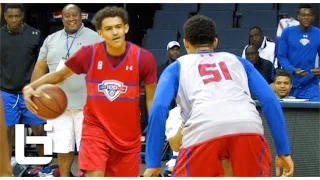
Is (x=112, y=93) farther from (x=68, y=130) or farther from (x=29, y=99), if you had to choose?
(x=68, y=130)

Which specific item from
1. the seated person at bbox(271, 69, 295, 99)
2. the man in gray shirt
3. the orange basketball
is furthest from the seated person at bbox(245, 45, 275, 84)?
the orange basketball

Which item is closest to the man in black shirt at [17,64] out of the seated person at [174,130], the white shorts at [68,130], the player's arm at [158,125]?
the white shorts at [68,130]

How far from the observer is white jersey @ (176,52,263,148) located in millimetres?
5176

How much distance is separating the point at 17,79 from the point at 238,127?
16.5 feet

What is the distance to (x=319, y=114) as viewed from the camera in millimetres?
7883

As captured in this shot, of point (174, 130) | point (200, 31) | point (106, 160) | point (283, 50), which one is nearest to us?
point (200, 31)

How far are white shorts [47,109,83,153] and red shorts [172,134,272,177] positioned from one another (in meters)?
3.83

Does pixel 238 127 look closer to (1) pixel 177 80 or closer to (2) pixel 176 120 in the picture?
(1) pixel 177 80

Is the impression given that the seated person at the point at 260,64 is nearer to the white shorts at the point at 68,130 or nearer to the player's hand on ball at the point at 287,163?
the white shorts at the point at 68,130

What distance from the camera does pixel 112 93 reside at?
6805 millimetres

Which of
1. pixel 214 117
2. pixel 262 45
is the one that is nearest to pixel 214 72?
pixel 214 117

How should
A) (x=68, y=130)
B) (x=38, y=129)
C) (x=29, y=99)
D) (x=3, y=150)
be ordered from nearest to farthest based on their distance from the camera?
(x=3, y=150)
(x=29, y=99)
(x=68, y=130)
(x=38, y=129)

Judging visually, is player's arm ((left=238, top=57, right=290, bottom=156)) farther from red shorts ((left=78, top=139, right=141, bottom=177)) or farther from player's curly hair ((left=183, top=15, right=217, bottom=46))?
red shorts ((left=78, top=139, right=141, bottom=177))

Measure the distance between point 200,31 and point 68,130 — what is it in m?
3.89
